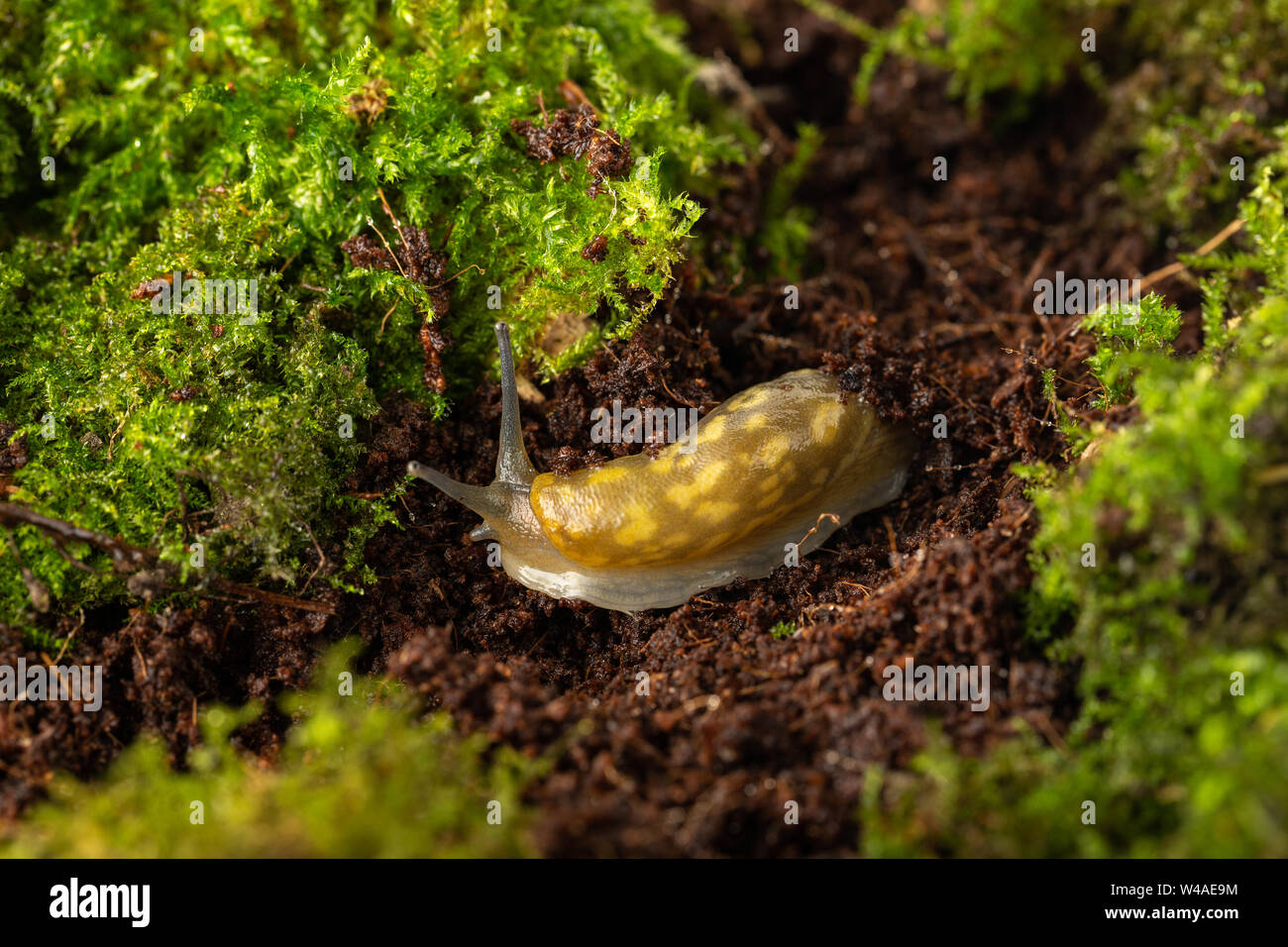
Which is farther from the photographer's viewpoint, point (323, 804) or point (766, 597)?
point (766, 597)

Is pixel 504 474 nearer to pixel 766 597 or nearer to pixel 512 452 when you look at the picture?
pixel 512 452

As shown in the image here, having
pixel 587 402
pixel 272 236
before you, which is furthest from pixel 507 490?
pixel 272 236

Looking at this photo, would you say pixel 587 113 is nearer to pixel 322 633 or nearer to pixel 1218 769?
pixel 322 633

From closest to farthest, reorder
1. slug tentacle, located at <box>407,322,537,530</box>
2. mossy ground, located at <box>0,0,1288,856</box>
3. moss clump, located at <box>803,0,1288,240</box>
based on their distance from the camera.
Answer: mossy ground, located at <box>0,0,1288,856</box> → slug tentacle, located at <box>407,322,537,530</box> → moss clump, located at <box>803,0,1288,240</box>

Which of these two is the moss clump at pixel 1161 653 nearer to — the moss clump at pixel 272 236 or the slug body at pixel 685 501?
the slug body at pixel 685 501

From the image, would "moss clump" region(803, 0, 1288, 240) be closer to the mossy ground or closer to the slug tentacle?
the mossy ground

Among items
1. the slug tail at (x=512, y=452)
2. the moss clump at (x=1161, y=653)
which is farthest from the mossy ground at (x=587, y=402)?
the slug tail at (x=512, y=452)

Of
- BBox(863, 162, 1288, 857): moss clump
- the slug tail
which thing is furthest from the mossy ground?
the slug tail
